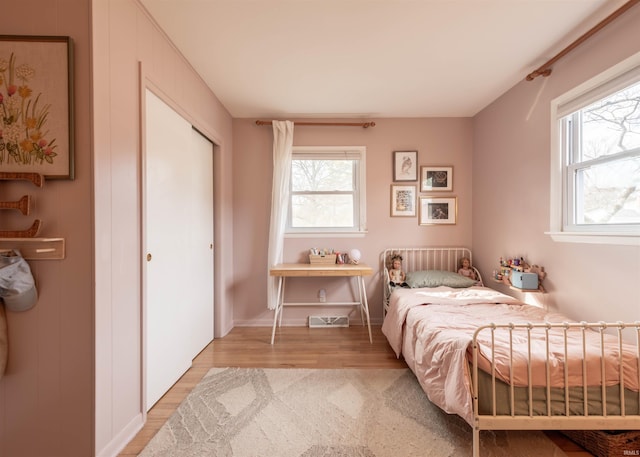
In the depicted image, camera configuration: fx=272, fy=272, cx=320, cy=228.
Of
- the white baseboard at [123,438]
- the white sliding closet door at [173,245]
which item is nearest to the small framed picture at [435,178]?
the white sliding closet door at [173,245]

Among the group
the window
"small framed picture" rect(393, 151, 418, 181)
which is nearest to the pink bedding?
the window

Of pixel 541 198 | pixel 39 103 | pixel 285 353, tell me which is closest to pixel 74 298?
pixel 39 103

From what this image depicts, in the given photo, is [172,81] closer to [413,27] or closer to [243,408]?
[413,27]

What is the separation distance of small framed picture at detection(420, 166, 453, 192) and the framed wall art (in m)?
3.28

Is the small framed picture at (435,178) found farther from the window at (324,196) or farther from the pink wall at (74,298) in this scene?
the pink wall at (74,298)

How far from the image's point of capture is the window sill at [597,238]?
1676 millimetres

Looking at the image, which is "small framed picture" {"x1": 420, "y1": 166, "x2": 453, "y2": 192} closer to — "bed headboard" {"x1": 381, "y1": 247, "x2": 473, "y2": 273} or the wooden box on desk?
"bed headboard" {"x1": 381, "y1": 247, "x2": 473, "y2": 273}

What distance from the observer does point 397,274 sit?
10.6ft

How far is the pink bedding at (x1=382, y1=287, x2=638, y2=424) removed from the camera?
4.54ft

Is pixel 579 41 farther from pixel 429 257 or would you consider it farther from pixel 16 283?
pixel 16 283

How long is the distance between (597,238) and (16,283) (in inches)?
134

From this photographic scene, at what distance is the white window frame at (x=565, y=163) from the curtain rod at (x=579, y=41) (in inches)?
10.7

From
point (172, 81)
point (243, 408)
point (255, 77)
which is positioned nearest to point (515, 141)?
point (255, 77)

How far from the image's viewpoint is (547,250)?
2330 mm
